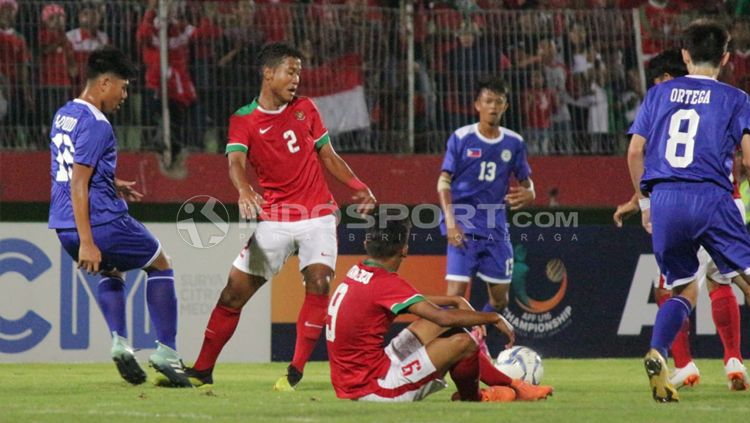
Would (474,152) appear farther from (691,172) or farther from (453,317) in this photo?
(453,317)

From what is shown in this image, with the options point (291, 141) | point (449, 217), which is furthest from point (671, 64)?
point (291, 141)

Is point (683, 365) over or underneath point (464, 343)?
underneath

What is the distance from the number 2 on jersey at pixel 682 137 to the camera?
23.8ft

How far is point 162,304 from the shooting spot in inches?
340

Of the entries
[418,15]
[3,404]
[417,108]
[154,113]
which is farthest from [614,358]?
[3,404]

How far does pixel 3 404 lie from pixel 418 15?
729 cm

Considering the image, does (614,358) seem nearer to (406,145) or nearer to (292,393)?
(406,145)

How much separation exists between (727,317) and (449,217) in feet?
8.13

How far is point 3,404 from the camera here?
7.22 meters

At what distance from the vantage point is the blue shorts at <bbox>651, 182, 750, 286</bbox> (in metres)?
7.20

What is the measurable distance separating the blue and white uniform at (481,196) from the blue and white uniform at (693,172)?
136 inches

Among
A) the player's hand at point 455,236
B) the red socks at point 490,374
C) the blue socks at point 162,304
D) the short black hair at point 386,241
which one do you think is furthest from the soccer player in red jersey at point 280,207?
the player's hand at point 455,236

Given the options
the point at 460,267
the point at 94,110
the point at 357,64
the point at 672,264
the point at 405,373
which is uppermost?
the point at 94,110

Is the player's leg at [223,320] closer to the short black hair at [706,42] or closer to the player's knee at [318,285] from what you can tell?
the player's knee at [318,285]
